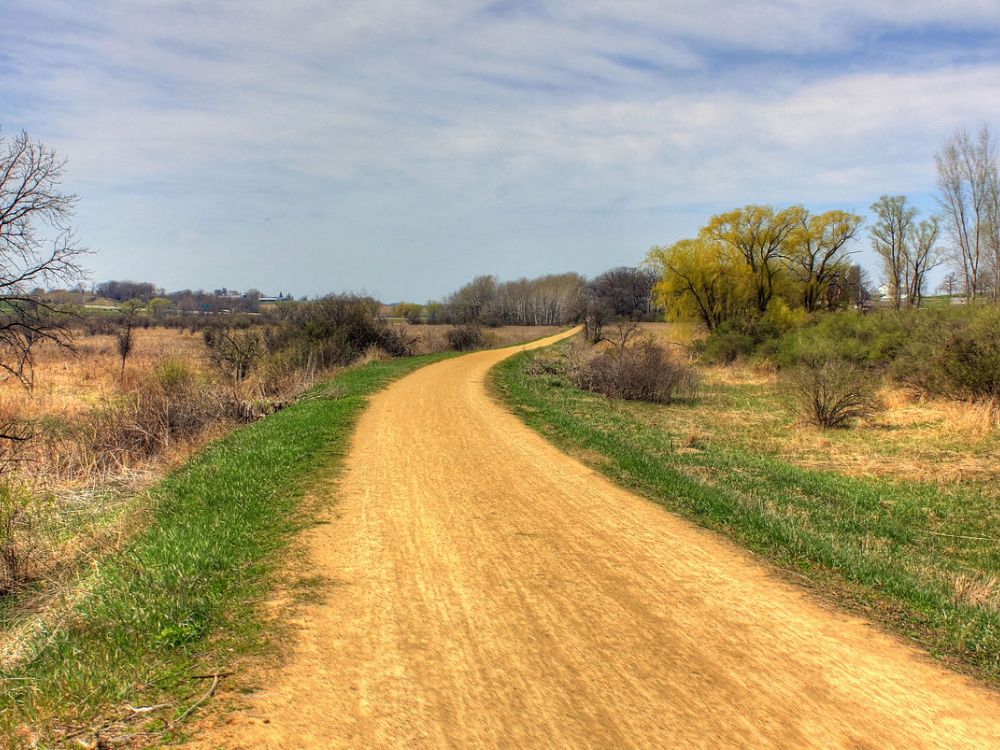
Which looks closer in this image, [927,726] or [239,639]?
[927,726]

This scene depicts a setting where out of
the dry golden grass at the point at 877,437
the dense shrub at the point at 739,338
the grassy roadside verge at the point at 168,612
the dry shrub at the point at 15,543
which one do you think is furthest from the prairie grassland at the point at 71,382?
the dense shrub at the point at 739,338

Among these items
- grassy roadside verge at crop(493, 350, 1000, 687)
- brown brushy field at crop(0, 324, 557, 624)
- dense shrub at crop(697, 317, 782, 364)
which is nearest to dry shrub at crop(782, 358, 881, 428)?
grassy roadside verge at crop(493, 350, 1000, 687)

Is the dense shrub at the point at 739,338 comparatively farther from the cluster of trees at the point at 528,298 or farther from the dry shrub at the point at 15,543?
the cluster of trees at the point at 528,298

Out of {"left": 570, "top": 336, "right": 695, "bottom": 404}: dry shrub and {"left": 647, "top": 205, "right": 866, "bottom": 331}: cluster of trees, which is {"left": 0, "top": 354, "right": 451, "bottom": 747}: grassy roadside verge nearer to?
{"left": 570, "top": 336, "right": 695, "bottom": 404}: dry shrub

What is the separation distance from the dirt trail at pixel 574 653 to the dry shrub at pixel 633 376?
15.3 meters

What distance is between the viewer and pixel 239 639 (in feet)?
13.7

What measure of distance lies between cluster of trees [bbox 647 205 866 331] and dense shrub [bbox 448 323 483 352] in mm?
13565

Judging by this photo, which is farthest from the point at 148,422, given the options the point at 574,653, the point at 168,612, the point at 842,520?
the point at 842,520

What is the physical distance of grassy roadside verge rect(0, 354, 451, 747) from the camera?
3.41 metres

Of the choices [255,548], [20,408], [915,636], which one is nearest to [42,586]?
[255,548]

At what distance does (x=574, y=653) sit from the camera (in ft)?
13.7

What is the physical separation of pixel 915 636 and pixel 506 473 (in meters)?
5.29

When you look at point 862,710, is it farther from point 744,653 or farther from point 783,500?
point 783,500

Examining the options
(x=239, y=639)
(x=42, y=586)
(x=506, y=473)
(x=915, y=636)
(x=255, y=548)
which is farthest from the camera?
(x=506, y=473)
